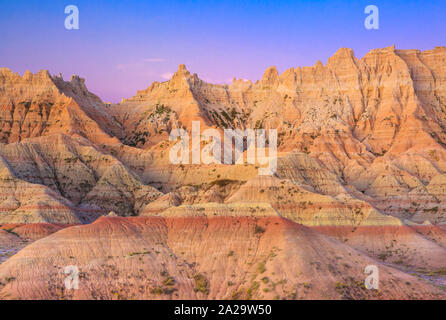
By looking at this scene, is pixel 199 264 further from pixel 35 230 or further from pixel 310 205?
pixel 35 230

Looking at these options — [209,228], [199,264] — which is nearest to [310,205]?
[209,228]

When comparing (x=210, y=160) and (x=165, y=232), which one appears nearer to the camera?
(x=165, y=232)

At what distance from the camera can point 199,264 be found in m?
93.6

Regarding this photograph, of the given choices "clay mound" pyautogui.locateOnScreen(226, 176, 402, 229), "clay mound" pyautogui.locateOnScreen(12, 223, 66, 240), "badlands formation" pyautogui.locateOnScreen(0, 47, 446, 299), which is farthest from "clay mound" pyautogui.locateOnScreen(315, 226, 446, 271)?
"clay mound" pyautogui.locateOnScreen(12, 223, 66, 240)

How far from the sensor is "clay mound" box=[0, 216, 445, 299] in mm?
83188

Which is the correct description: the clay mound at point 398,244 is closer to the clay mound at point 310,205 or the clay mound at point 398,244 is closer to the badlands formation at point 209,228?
the badlands formation at point 209,228

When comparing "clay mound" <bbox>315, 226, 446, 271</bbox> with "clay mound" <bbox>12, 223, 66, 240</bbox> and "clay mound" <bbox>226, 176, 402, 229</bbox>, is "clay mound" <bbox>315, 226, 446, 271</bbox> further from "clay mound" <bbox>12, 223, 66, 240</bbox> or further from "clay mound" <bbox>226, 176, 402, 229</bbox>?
"clay mound" <bbox>12, 223, 66, 240</bbox>

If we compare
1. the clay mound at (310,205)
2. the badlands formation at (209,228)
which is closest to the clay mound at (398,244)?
the badlands formation at (209,228)

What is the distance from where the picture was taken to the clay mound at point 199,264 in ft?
273

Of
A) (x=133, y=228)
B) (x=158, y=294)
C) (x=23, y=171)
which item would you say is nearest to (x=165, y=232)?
(x=133, y=228)

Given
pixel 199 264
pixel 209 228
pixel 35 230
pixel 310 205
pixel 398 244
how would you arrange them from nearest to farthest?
1. pixel 199 264
2. pixel 209 228
3. pixel 398 244
4. pixel 35 230
5. pixel 310 205

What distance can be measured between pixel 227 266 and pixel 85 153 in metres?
108
